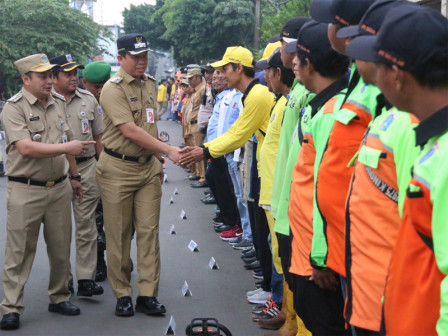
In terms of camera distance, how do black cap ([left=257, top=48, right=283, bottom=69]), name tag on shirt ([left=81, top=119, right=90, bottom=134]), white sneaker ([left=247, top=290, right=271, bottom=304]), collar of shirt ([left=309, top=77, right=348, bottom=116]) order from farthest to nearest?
name tag on shirt ([left=81, top=119, right=90, bottom=134])
white sneaker ([left=247, top=290, right=271, bottom=304])
black cap ([left=257, top=48, right=283, bottom=69])
collar of shirt ([left=309, top=77, right=348, bottom=116])

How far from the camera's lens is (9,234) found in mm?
6602

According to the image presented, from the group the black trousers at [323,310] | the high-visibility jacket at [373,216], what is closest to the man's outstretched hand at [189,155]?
the black trousers at [323,310]

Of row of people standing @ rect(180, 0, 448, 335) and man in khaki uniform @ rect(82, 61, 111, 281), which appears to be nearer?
row of people standing @ rect(180, 0, 448, 335)

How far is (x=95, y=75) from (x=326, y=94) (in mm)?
4541

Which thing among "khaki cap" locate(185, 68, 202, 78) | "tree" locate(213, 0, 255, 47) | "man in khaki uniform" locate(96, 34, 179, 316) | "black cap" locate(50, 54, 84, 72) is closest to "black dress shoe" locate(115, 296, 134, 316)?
"man in khaki uniform" locate(96, 34, 179, 316)

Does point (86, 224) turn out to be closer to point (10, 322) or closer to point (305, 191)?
point (10, 322)

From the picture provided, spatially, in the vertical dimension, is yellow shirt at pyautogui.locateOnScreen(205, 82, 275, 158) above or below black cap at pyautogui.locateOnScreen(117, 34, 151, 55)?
below

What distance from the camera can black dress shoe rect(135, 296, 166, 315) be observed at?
6.78m

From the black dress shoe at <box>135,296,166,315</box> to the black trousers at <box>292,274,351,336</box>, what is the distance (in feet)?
9.13

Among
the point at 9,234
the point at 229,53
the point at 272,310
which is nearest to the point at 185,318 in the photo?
the point at 272,310

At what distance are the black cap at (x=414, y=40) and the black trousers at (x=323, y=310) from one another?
189cm

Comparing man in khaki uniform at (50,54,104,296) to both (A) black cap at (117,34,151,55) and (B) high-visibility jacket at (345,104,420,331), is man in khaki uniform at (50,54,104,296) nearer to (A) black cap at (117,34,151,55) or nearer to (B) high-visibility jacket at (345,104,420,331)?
(A) black cap at (117,34,151,55)

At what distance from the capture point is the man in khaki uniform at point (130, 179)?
22.2 feet

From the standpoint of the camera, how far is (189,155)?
6781 millimetres
